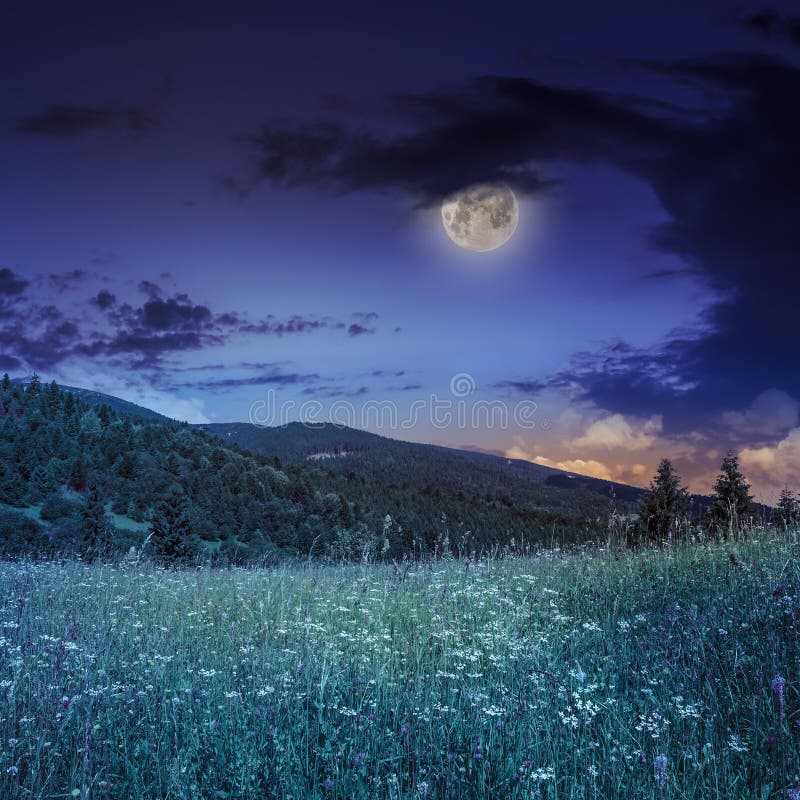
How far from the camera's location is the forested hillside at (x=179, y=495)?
6072cm

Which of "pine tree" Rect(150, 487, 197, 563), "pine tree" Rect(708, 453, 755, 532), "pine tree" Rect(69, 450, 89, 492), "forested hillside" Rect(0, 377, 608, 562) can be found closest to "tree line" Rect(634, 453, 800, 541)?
"pine tree" Rect(708, 453, 755, 532)

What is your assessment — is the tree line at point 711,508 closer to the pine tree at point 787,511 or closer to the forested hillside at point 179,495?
the pine tree at point 787,511

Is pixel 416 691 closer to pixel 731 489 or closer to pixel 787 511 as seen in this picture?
pixel 787 511

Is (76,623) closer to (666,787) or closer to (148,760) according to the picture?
(148,760)

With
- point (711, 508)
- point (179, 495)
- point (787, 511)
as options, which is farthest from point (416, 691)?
point (179, 495)

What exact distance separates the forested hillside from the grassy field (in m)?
37.3

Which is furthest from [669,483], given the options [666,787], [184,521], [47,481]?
[47,481]

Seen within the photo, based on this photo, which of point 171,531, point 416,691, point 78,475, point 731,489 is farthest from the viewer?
point 78,475

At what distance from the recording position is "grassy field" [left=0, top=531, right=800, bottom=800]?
3609 mm

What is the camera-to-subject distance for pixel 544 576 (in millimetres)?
9672

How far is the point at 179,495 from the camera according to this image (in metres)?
52.1

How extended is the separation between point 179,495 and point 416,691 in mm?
51596

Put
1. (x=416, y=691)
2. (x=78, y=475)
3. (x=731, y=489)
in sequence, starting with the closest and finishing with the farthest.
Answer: (x=416, y=691), (x=731, y=489), (x=78, y=475)

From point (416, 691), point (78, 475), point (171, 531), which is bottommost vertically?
point (171, 531)
